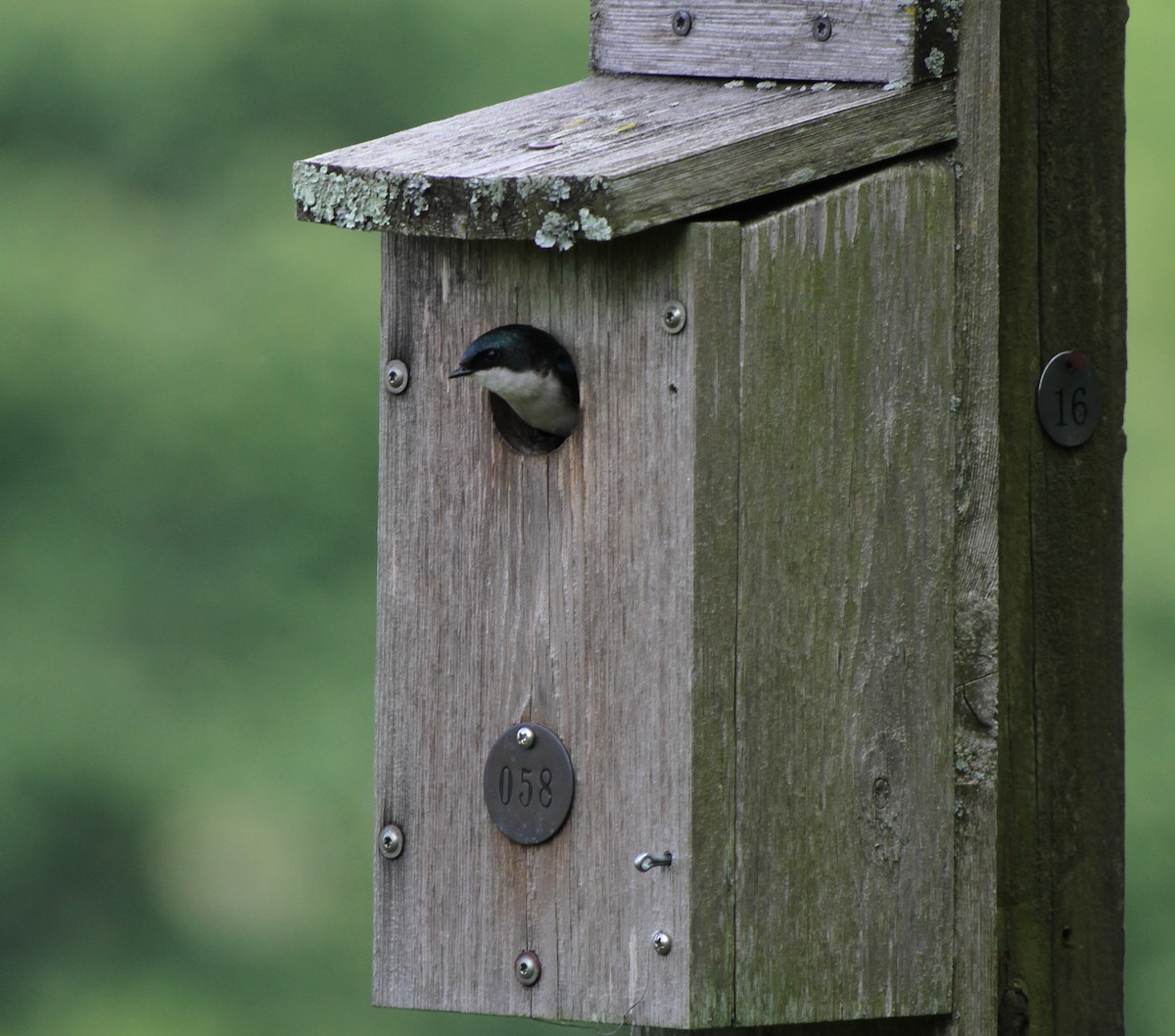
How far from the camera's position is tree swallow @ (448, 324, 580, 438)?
7.20 ft

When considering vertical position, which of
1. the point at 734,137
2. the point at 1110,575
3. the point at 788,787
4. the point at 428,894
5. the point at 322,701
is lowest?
the point at 322,701

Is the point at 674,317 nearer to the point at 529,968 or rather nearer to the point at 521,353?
the point at 521,353

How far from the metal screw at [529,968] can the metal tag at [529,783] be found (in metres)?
0.12

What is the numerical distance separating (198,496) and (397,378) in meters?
3.29

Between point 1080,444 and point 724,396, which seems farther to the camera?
point 1080,444

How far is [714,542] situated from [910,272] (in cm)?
38

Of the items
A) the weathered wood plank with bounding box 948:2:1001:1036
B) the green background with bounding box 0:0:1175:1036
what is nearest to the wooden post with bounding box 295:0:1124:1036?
the weathered wood plank with bounding box 948:2:1001:1036

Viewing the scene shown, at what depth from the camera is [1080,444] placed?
91.7 inches

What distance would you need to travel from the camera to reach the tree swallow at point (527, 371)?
2195 millimetres

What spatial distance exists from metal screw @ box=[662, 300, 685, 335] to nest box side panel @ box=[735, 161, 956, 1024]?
71 mm

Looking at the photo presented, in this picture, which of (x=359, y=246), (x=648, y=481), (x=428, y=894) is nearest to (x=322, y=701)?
(x=359, y=246)

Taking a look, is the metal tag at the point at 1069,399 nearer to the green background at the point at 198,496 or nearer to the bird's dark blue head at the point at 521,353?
the bird's dark blue head at the point at 521,353

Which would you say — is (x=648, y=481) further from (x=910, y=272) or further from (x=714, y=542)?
(x=910, y=272)

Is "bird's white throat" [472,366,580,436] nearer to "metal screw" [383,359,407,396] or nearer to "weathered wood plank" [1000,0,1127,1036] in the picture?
"metal screw" [383,359,407,396]
